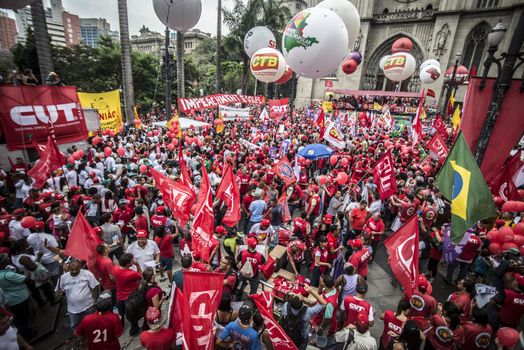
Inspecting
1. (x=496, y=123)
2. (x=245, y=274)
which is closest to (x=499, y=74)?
(x=496, y=123)

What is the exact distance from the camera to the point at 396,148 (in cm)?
1342

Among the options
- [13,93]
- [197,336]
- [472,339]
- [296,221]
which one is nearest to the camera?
[197,336]

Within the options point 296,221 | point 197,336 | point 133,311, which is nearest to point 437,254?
point 296,221

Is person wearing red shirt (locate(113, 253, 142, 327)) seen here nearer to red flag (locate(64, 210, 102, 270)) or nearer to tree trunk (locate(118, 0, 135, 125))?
red flag (locate(64, 210, 102, 270))

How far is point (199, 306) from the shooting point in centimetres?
298

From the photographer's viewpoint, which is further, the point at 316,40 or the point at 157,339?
the point at 316,40

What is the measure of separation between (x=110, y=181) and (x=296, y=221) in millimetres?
5668

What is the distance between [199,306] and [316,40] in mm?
6097

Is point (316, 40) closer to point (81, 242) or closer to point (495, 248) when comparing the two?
point (495, 248)

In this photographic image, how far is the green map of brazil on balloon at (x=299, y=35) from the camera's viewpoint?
6539 millimetres

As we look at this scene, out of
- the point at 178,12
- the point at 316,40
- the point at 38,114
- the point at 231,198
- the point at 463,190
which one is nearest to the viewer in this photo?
the point at 463,190

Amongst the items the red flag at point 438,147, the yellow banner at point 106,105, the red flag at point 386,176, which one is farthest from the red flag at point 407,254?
the yellow banner at point 106,105

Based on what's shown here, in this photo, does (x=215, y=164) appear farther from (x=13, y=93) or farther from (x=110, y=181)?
(x=13, y=93)

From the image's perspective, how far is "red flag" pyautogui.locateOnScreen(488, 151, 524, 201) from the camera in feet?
17.4
